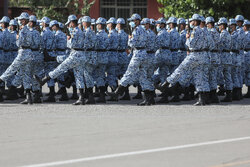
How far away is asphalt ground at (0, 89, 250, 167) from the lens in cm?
899

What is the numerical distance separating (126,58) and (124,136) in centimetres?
743

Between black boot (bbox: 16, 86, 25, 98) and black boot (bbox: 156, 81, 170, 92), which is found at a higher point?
black boot (bbox: 156, 81, 170, 92)

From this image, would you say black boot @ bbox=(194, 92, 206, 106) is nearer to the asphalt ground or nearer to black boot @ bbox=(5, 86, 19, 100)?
the asphalt ground

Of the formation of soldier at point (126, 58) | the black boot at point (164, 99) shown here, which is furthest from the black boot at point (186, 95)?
the black boot at point (164, 99)

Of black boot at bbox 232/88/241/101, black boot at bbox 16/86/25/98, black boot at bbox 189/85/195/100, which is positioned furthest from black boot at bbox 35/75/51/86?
black boot at bbox 232/88/241/101

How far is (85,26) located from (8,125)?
4621mm

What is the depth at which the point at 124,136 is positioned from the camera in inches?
432

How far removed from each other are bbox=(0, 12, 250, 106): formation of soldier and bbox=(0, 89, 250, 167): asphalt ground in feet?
2.60

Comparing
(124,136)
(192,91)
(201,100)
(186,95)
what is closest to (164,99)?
(186,95)

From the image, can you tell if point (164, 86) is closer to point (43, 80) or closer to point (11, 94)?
point (43, 80)

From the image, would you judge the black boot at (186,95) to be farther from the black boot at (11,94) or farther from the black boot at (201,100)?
the black boot at (11,94)

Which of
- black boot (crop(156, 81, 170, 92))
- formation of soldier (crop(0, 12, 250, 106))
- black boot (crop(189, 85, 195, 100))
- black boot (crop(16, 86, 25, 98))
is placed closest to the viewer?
formation of soldier (crop(0, 12, 250, 106))

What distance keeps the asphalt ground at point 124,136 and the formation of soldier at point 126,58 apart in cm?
79

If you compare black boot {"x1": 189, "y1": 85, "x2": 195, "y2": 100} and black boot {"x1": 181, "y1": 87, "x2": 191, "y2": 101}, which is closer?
black boot {"x1": 181, "y1": 87, "x2": 191, "y2": 101}
